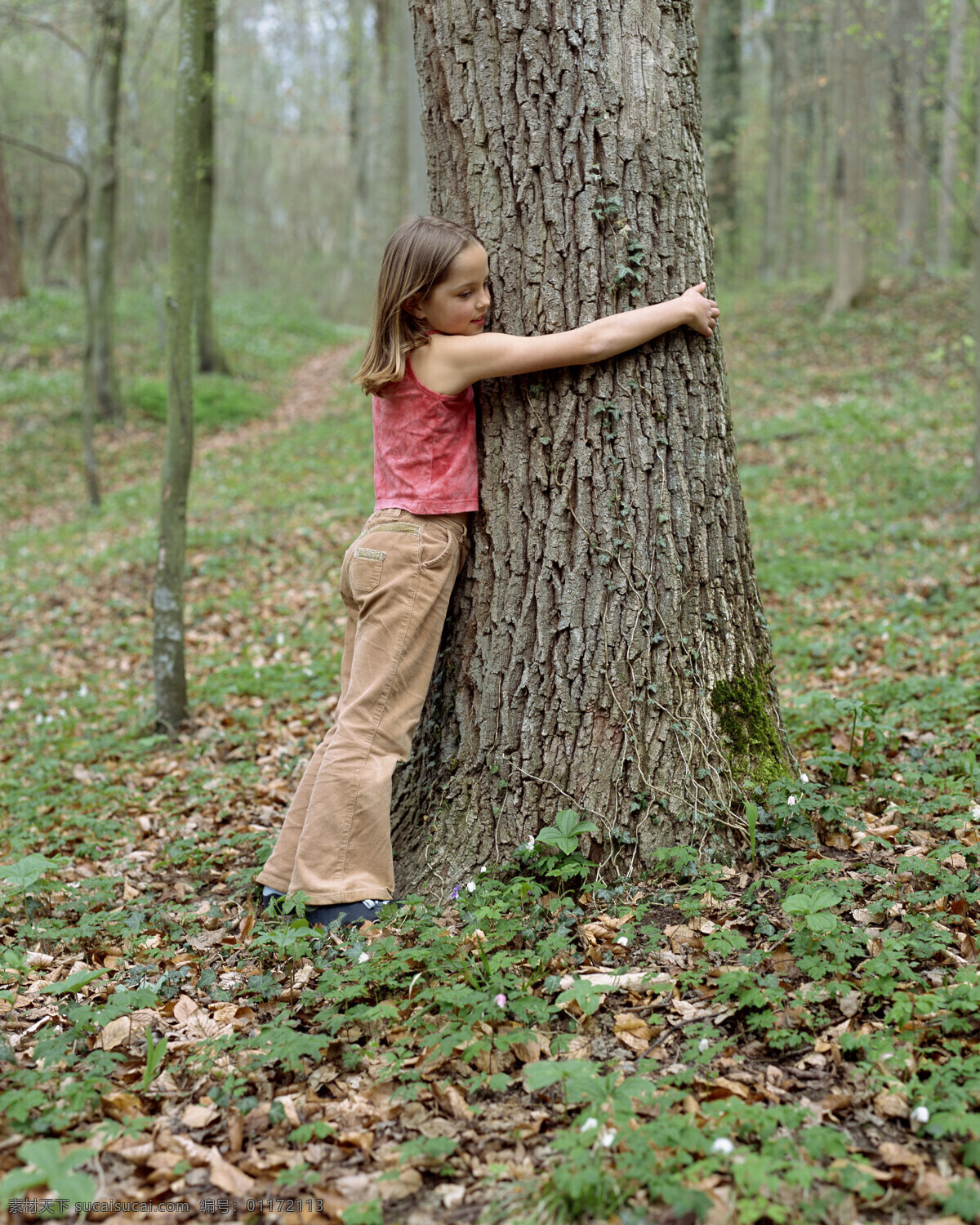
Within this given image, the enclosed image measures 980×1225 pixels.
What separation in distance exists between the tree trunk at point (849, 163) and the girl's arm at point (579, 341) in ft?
47.5

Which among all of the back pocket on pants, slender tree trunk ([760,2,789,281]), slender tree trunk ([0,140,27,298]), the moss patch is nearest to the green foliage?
the back pocket on pants

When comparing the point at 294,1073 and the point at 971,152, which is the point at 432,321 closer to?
the point at 294,1073

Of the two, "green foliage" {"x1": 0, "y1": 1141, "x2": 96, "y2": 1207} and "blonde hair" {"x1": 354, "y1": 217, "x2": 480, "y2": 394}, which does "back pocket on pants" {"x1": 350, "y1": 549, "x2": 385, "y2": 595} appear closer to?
"blonde hair" {"x1": 354, "y1": 217, "x2": 480, "y2": 394}

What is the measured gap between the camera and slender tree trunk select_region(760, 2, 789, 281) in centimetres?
2341

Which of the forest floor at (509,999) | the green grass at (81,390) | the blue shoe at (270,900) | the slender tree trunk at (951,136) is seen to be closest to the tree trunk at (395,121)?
the green grass at (81,390)

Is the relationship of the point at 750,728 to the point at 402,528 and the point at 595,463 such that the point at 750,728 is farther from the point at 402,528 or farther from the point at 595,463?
the point at 402,528

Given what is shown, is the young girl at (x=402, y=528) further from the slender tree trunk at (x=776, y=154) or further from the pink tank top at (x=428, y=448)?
the slender tree trunk at (x=776, y=154)

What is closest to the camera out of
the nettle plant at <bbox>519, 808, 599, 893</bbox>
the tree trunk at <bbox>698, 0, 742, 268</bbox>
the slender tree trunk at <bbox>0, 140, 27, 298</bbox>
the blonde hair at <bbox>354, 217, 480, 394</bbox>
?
A: the nettle plant at <bbox>519, 808, 599, 893</bbox>

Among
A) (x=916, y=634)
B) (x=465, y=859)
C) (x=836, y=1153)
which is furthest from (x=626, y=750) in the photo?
(x=916, y=634)

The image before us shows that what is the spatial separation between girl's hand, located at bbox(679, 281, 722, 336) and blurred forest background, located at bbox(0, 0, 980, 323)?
261 inches

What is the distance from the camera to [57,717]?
6.00 m

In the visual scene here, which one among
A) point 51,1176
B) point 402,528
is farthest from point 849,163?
point 51,1176

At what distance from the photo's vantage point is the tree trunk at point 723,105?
67.2 ft

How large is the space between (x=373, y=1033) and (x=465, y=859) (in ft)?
2.52
